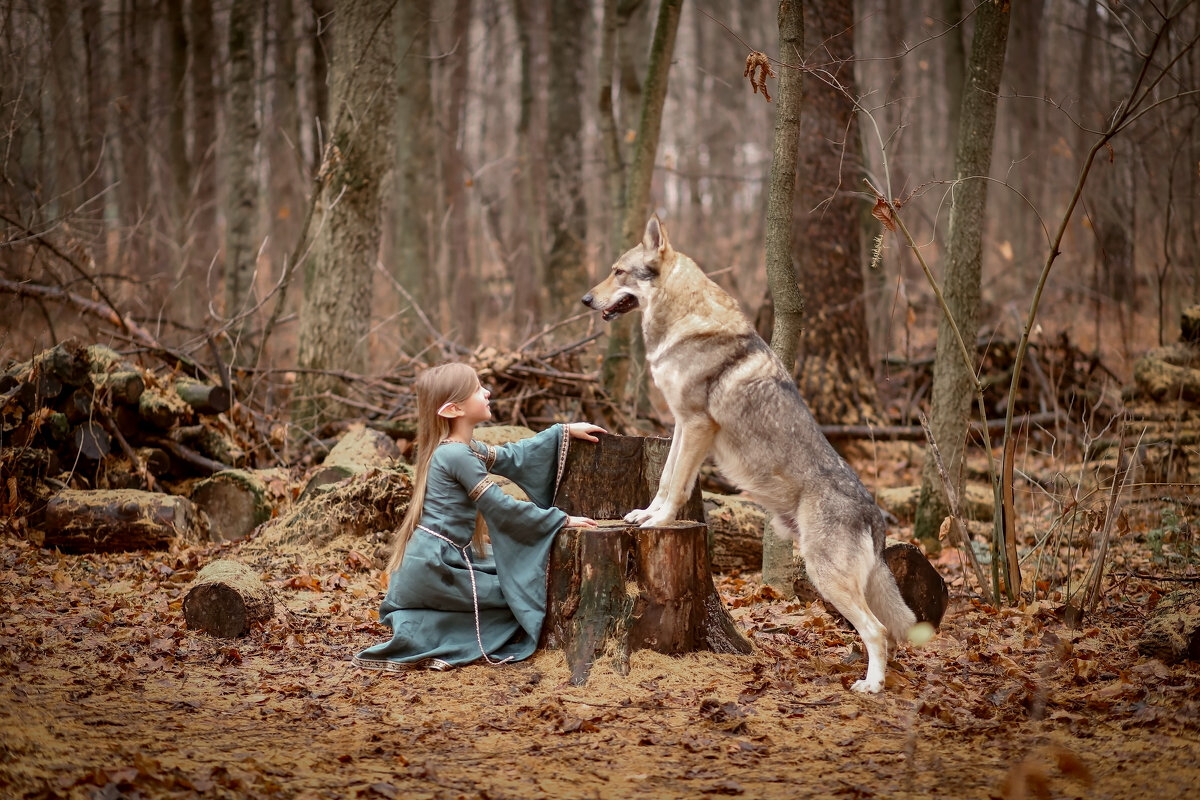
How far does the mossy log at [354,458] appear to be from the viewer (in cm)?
786

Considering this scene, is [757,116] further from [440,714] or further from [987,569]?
[440,714]

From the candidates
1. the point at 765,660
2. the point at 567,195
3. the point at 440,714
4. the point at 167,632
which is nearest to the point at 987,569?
the point at 765,660

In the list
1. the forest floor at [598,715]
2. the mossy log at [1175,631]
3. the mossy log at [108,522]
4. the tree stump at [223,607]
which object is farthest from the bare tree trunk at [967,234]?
the mossy log at [108,522]

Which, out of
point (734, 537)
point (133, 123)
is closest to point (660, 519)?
point (734, 537)

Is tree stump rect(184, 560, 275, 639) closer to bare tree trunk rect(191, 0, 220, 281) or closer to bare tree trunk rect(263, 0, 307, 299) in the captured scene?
bare tree trunk rect(191, 0, 220, 281)

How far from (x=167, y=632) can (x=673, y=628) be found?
3158 mm

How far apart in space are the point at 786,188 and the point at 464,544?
335 cm

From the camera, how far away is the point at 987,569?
7.09 metres

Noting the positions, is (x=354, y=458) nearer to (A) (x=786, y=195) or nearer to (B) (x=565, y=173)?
(A) (x=786, y=195)

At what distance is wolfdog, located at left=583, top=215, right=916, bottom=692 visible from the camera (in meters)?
4.79

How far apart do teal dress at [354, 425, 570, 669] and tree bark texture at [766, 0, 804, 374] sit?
2048 millimetres

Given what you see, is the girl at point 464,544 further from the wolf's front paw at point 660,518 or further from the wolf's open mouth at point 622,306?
the wolf's open mouth at point 622,306

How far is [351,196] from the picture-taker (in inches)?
412

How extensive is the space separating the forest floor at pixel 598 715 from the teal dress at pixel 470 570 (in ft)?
0.68
